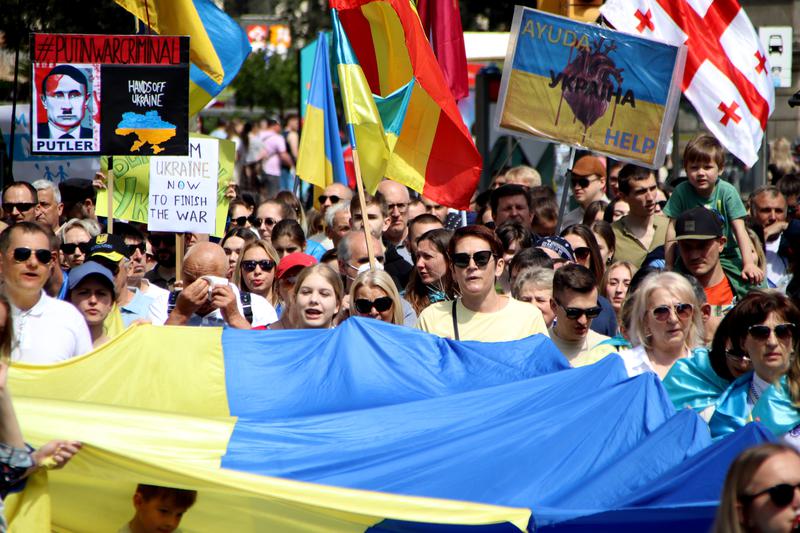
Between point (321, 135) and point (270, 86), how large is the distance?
21.8 metres

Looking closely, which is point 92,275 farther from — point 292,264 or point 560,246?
point 560,246

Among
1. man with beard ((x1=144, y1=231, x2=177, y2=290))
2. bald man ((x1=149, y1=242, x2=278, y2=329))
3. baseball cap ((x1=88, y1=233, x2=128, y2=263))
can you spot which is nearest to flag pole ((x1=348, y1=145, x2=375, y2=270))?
bald man ((x1=149, y1=242, x2=278, y2=329))

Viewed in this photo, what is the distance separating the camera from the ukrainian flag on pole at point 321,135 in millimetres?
10836

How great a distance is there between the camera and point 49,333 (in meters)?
6.38

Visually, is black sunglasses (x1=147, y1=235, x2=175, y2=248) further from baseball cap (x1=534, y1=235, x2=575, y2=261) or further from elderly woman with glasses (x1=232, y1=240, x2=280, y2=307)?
baseball cap (x1=534, y1=235, x2=575, y2=261)

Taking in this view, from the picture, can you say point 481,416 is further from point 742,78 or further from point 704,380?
point 742,78

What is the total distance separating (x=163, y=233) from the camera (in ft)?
33.1

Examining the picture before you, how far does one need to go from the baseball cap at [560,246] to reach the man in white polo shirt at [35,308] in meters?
2.95

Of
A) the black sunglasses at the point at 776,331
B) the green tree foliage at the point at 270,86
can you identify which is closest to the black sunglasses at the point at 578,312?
the black sunglasses at the point at 776,331

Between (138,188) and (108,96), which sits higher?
(108,96)

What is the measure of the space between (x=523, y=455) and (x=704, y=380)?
3.43ft

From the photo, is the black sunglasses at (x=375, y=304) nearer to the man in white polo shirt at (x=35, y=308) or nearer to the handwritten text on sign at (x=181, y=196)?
the man in white polo shirt at (x=35, y=308)

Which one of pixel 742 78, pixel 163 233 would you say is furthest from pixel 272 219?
pixel 742 78

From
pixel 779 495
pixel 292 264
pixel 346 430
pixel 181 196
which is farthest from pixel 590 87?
pixel 779 495
